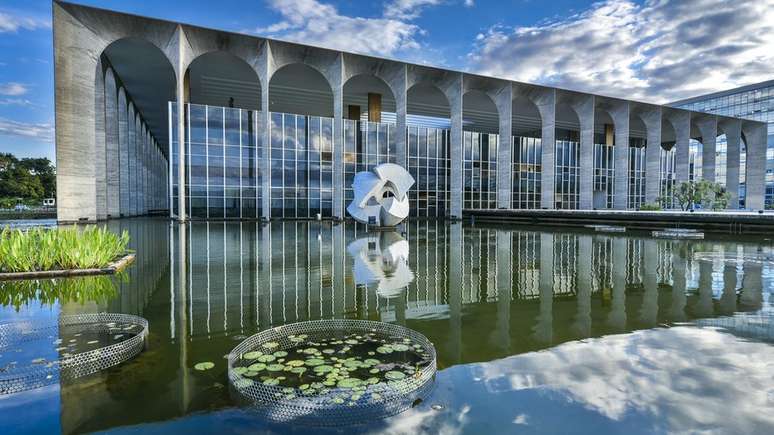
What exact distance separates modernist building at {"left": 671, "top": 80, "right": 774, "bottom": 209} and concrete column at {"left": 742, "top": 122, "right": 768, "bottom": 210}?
12.2 feet

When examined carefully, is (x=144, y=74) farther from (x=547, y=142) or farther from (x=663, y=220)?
(x=663, y=220)

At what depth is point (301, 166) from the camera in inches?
1464

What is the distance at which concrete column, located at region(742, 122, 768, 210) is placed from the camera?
56.4 meters

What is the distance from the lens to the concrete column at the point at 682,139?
5181cm

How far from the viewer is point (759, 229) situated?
70.3 ft

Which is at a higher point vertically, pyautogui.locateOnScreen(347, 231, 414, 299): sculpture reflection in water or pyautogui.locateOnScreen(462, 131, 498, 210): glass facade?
pyautogui.locateOnScreen(462, 131, 498, 210): glass facade

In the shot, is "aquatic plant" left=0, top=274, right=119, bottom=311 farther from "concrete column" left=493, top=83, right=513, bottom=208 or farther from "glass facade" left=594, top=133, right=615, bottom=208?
"glass facade" left=594, top=133, right=615, bottom=208

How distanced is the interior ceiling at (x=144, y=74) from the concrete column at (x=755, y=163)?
7260 centimetres

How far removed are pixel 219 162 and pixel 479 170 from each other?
2753 centimetres

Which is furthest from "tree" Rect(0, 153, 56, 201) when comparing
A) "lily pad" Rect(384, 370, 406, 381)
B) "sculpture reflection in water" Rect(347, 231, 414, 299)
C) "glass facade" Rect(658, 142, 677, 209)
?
"glass facade" Rect(658, 142, 677, 209)

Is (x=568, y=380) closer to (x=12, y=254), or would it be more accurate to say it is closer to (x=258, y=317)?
(x=258, y=317)

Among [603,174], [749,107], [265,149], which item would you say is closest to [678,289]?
[265,149]

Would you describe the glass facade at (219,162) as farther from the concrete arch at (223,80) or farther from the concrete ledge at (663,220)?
the concrete ledge at (663,220)

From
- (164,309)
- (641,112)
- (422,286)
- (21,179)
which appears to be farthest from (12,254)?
(21,179)
